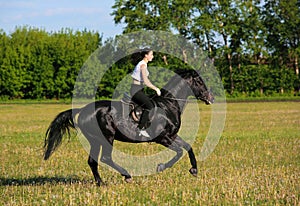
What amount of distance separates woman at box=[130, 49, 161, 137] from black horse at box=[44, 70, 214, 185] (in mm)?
177

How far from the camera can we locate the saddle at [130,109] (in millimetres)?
10430

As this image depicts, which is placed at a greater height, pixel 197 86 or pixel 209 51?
pixel 209 51

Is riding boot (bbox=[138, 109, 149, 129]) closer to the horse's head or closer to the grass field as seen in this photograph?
the grass field

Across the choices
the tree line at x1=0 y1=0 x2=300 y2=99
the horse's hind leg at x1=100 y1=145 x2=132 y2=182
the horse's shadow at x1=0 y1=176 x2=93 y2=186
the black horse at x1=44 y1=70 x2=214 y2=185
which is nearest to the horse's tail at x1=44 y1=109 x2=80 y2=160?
the black horse at x1=44 y1=70 x2=214 y2=185

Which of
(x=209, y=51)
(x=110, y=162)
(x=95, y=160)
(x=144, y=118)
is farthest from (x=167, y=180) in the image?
(x=209, y=51)

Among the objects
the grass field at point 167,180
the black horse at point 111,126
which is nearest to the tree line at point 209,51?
the grass field at point 167,180

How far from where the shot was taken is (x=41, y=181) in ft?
35.9

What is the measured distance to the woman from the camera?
10.1 meters

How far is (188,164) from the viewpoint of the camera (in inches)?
531

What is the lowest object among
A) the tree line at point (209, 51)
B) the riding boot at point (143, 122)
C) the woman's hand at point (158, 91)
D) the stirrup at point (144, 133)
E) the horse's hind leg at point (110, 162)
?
the horse's hind leg at point (110, 162)

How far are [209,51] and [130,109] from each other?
58969 millimetres

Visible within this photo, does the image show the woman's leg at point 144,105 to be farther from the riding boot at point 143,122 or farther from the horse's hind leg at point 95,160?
the horse's hind leg at point 95,160

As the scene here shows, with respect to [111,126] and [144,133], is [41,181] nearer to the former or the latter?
[111,126]

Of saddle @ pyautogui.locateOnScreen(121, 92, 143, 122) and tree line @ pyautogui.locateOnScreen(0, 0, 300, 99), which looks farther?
tree line @ pyautogui.locateOnScreen(0, 0, 300, 99)
